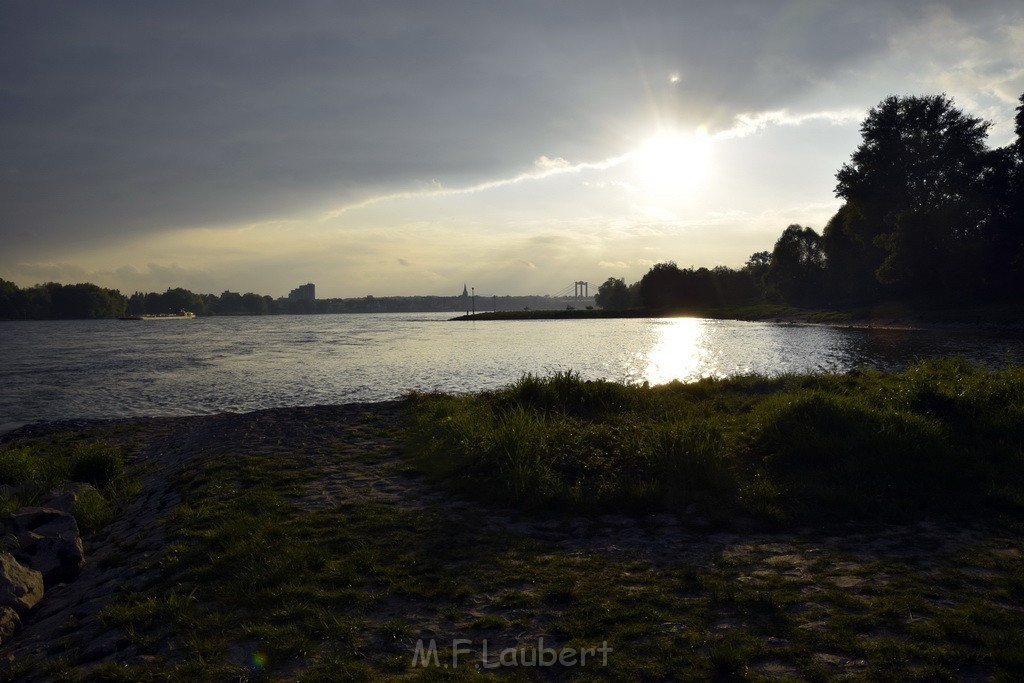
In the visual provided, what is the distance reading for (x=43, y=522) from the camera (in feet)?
29.2

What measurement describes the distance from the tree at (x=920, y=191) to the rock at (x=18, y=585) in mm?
84460

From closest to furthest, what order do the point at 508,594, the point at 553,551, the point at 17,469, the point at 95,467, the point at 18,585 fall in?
the point at 508,594 < the point at 18,585 < the point at 553,551 < the point at 17,469 < the point at 95,467

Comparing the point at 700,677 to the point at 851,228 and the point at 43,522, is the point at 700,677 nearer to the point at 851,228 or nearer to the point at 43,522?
the point at 43,522

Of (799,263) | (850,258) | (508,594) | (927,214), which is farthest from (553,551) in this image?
(799,263)

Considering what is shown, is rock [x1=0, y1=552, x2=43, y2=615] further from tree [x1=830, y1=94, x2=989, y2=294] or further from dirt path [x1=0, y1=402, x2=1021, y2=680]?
tree [x1=830, y1=94, x2=989, y2=294]

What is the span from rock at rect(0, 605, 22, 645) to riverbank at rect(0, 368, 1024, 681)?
14 centimetres

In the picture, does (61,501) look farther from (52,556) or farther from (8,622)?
(8,622)

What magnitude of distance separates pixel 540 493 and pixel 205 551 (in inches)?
193

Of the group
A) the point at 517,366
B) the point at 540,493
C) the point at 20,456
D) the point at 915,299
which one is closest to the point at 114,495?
the point at 20,456

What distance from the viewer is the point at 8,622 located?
6805 mm

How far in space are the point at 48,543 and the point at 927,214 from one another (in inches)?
3422

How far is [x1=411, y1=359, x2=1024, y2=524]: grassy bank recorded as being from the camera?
927 centimetres

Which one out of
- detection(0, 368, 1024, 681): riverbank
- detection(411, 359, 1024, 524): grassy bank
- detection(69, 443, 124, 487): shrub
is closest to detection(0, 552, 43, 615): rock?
detection(0, 368, 1024, 681): riverbank

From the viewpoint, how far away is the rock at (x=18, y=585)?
712 centimetres
